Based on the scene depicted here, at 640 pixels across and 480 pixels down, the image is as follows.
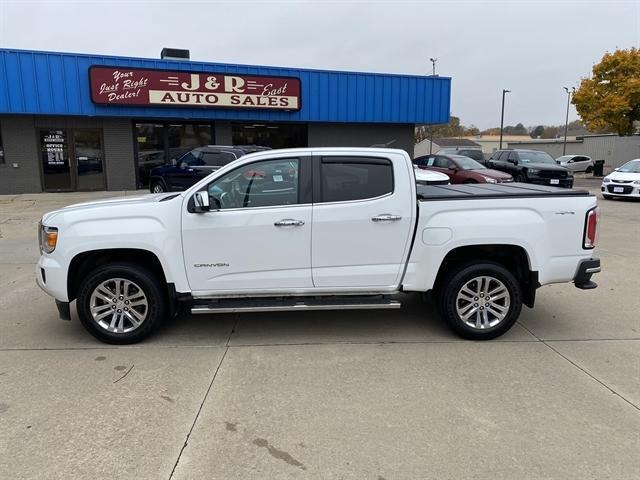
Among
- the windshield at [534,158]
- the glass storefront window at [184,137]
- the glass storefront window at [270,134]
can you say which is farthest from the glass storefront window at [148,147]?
the windshield at [534,158]

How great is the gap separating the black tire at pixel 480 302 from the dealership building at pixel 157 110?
466 inches

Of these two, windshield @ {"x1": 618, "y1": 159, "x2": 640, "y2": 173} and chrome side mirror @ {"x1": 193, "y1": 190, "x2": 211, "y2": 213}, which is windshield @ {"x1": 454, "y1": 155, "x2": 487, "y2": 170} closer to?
windshield @ {"x1": 618, "y1": 159, "x2": 640, "y2": 173}

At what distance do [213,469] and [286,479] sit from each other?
16.9 inches

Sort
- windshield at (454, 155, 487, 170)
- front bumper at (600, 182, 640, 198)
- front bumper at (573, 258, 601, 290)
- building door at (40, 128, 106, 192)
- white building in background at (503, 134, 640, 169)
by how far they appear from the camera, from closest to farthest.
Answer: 1. front bumper at (573, 258, 601, 290)
2. front bumper at (600, 182, 640, 198)
3. windshield at (454, 155, 487, 170)
4. building door at (40, 128, 106, 192)
5. white building in background at (503, 134, 640, 169)

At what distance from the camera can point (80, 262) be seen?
4586 millimetres

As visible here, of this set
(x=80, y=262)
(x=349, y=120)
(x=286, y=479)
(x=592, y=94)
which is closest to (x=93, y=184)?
(x=349, y=120)

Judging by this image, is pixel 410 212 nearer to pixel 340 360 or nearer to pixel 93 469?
pixel 340 360

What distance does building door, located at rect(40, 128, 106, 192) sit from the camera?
726 inches

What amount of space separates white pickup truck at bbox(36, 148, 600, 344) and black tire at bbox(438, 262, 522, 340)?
10mm

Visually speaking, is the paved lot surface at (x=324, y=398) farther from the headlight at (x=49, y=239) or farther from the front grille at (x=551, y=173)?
the front grille at (x=551, y=173)

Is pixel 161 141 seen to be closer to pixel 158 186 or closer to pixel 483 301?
pixel 158 186

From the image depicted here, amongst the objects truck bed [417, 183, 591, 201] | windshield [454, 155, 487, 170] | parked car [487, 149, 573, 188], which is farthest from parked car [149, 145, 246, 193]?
parked car [487, 149, 573, 188]

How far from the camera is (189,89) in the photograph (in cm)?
1856

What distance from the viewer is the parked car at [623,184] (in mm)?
16828
